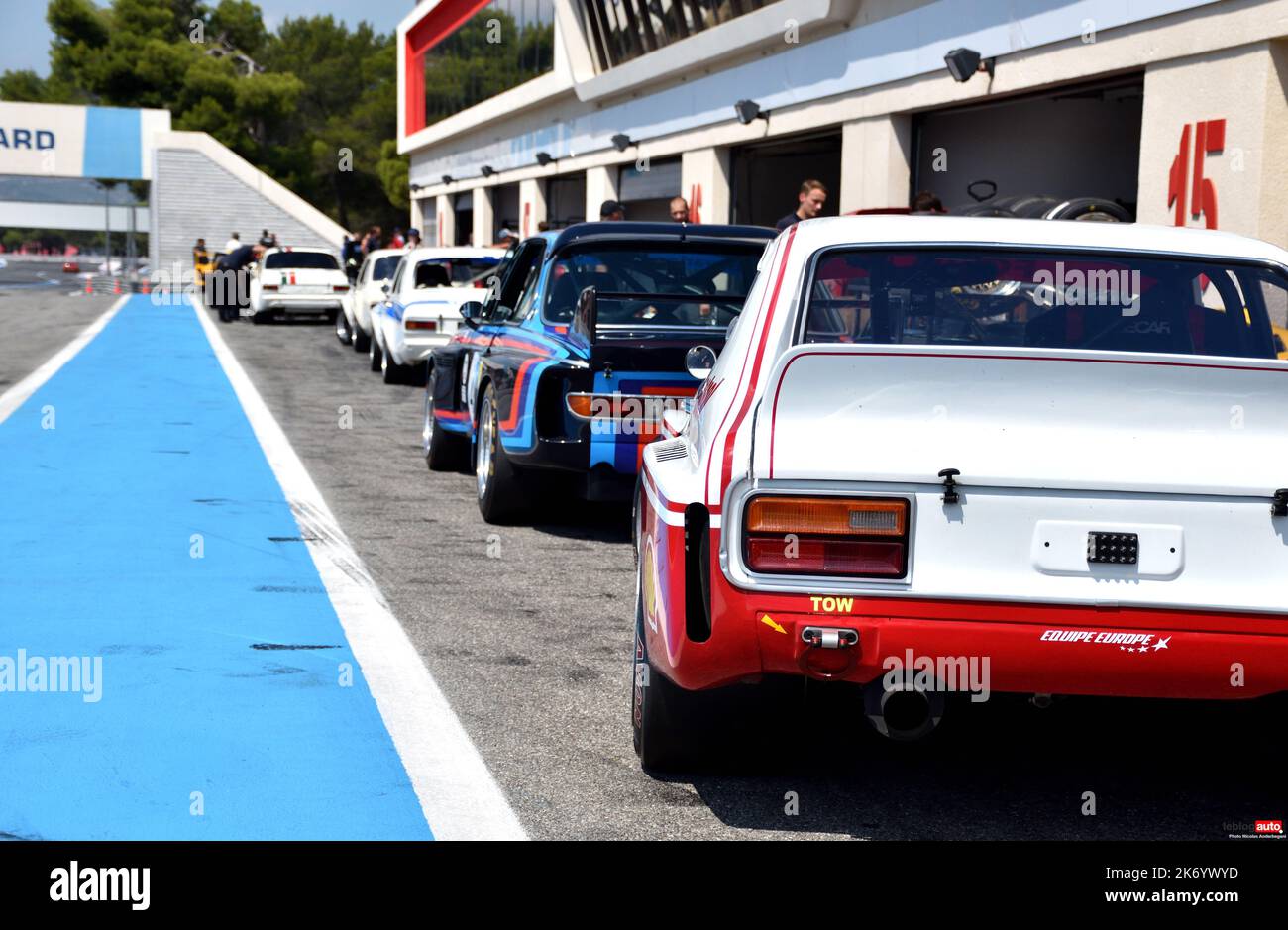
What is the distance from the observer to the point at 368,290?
2162 cm

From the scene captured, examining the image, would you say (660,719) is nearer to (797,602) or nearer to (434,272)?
(797,602)

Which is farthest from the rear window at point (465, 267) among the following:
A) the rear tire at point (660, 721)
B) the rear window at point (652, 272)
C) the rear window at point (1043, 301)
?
the rear tire at point (660, 721)

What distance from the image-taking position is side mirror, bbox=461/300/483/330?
10.2 metres

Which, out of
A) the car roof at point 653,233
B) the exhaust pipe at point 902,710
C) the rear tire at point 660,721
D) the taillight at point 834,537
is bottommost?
the rear tire at point 660,721

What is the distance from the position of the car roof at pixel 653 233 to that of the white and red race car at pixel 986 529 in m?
5.16

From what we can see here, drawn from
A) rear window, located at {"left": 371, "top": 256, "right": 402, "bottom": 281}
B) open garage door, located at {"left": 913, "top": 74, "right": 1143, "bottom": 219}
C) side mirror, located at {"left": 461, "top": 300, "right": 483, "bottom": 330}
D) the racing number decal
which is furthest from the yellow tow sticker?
rear window, located at {"left": 371, "top": 256, "right": 402, "bottom": 281}

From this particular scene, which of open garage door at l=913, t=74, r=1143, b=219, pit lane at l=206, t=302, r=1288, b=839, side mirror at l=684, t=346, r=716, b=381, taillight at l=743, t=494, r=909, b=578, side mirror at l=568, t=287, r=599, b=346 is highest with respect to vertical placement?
open garage door at l=913, t=74, r=1143, b=219

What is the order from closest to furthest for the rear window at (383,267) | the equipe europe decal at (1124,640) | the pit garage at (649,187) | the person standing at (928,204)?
the equipe europe decal at (1124,640) → the person standing at (928,204) → the rear window at (383,267) → the pit garage at (649,187)

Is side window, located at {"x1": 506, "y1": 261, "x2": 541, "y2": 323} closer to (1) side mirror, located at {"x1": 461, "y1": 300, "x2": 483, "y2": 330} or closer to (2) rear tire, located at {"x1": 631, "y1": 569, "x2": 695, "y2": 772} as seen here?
(1) side mirror, located at {"x1": 461, "y1": 300, "x2": 483, "y2": 330}

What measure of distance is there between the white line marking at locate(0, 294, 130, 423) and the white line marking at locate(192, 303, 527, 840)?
6.92 metres

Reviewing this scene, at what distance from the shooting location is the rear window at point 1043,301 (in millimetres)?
4582

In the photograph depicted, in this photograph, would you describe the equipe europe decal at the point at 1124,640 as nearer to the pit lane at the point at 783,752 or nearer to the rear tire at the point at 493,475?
the pit lane at the point at 783,752

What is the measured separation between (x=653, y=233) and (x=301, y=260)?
71.3ft

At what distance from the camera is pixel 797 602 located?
379 cm
